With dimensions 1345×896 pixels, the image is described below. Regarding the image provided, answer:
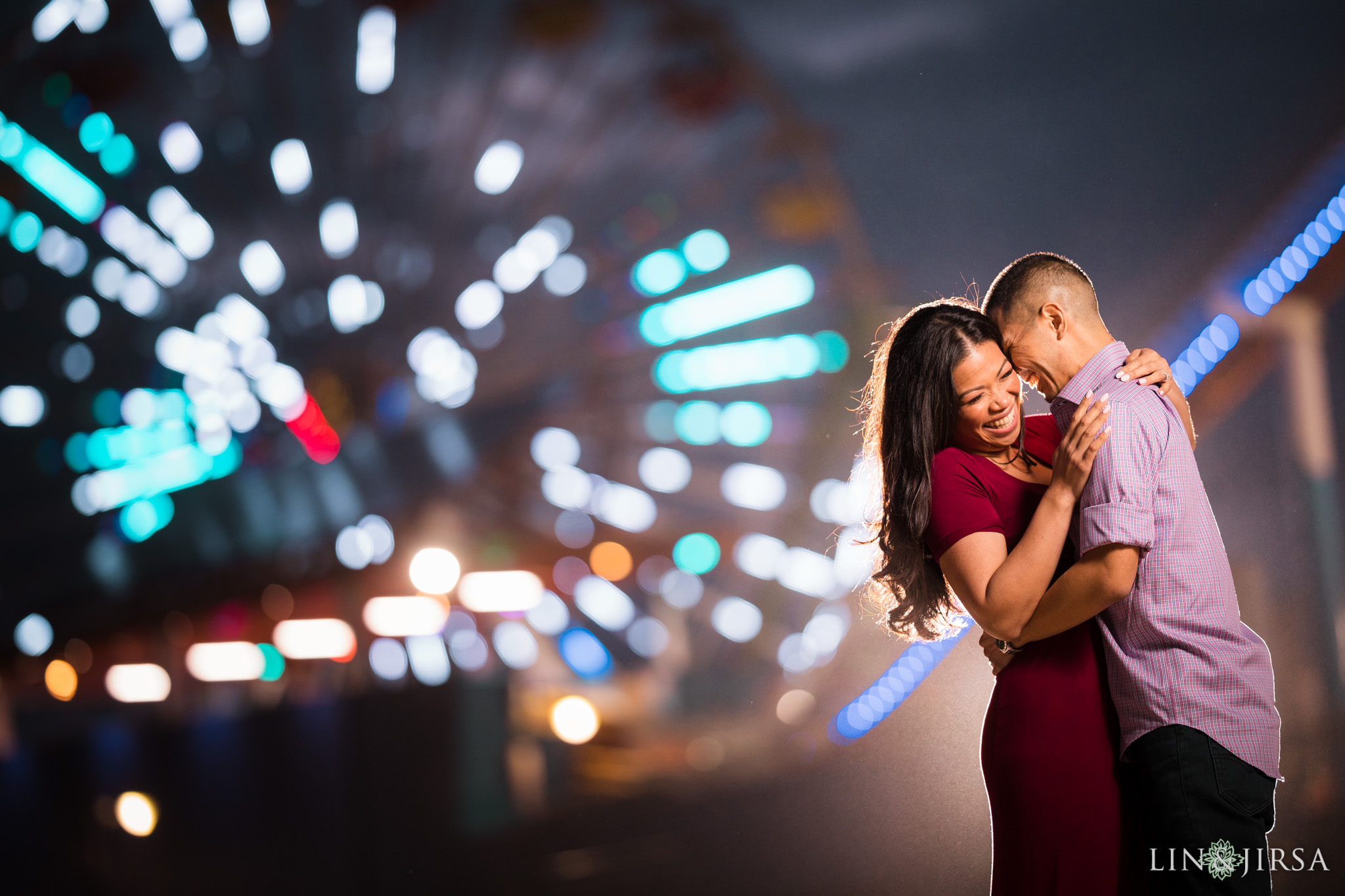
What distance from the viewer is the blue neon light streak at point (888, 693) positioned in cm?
190

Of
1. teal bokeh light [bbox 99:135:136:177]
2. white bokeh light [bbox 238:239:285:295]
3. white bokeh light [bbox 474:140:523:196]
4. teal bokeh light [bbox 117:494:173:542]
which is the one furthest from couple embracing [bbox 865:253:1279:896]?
white bokeh light [bbox 238:239:285:295]

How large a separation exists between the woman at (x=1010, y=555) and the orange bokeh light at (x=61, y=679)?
2945 mm

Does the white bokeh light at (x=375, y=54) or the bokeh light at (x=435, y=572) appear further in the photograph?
the white bokeh light at (x=375, y=54)

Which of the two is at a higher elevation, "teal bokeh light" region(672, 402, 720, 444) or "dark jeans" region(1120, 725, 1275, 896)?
"teal bokeh light" region(672, 402, 720, 444)

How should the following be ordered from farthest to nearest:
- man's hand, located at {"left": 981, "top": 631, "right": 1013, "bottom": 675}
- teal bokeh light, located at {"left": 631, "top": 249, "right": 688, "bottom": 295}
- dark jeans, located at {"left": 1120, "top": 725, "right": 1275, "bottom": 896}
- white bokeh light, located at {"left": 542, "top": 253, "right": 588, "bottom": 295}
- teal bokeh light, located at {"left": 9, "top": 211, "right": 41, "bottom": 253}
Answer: teal bokeh light, located at {"left": 9, "top": 211, "right": 41, "bottom": 253} < white bokeh light, located at {"left": 542, "top": 253, "right": 588, "bottom": 295} < teal bokeh light, located at {"left": 631, "top": 249, "right": 688, "bottom": 295} < man's hand, located at {"left": 981, "top": 631, "right": 1013, "bottom": 675} < dark jeans, located at {"left": 1120, "top": 725, "right": 1275, "bottom": 896}

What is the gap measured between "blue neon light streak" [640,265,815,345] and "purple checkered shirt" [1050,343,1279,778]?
5.13ft

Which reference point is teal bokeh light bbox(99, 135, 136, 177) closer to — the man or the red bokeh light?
the red bokeh light

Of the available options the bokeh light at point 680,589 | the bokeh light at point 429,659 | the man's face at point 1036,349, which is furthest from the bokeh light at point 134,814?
the man's face at point 1036,349

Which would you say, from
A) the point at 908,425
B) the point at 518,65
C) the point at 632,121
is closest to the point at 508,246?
the point at 632,121

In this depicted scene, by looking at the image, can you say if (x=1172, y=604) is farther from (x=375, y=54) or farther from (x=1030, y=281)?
(x=375, y=54)

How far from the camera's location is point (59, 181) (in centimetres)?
425

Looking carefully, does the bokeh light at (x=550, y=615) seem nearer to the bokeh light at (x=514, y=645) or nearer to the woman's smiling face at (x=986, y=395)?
the bokeh light at (x=514, y=645)

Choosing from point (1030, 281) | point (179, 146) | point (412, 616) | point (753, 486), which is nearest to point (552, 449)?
point (753, 486)

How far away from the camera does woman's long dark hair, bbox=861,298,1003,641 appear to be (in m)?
1.05
